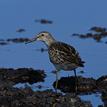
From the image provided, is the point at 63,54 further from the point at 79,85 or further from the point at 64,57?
the point at 79,85

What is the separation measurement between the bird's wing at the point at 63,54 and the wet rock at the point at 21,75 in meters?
1.35

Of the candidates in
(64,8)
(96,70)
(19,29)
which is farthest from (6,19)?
(96,70)

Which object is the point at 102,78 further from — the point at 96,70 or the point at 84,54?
the point at 84,54

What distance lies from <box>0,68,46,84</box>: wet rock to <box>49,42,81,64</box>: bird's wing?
135 centimetres

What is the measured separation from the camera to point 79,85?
14.9 m

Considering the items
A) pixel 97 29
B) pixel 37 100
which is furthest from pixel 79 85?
pixel 97 29

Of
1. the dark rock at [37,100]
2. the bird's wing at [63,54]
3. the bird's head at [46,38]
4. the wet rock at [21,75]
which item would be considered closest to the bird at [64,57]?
the bird's wing at [63,54]

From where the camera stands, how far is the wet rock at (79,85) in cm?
1471

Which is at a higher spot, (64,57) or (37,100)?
(64,57)

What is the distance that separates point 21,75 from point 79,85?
167 cm

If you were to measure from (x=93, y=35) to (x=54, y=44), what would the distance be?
19.7 ft

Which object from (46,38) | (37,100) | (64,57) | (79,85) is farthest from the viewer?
(46,38)

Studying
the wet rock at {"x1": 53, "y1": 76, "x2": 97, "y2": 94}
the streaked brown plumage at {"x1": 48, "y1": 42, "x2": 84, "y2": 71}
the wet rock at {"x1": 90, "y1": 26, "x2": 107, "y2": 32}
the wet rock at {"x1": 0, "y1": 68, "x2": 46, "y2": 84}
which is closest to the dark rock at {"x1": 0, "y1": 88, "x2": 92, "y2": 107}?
the streaked brown plumage at {"x1": 48, "y1": 42, "x2": 84, "y2": 71}

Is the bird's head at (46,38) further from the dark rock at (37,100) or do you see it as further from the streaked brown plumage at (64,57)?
the dark rock at (37,100)
